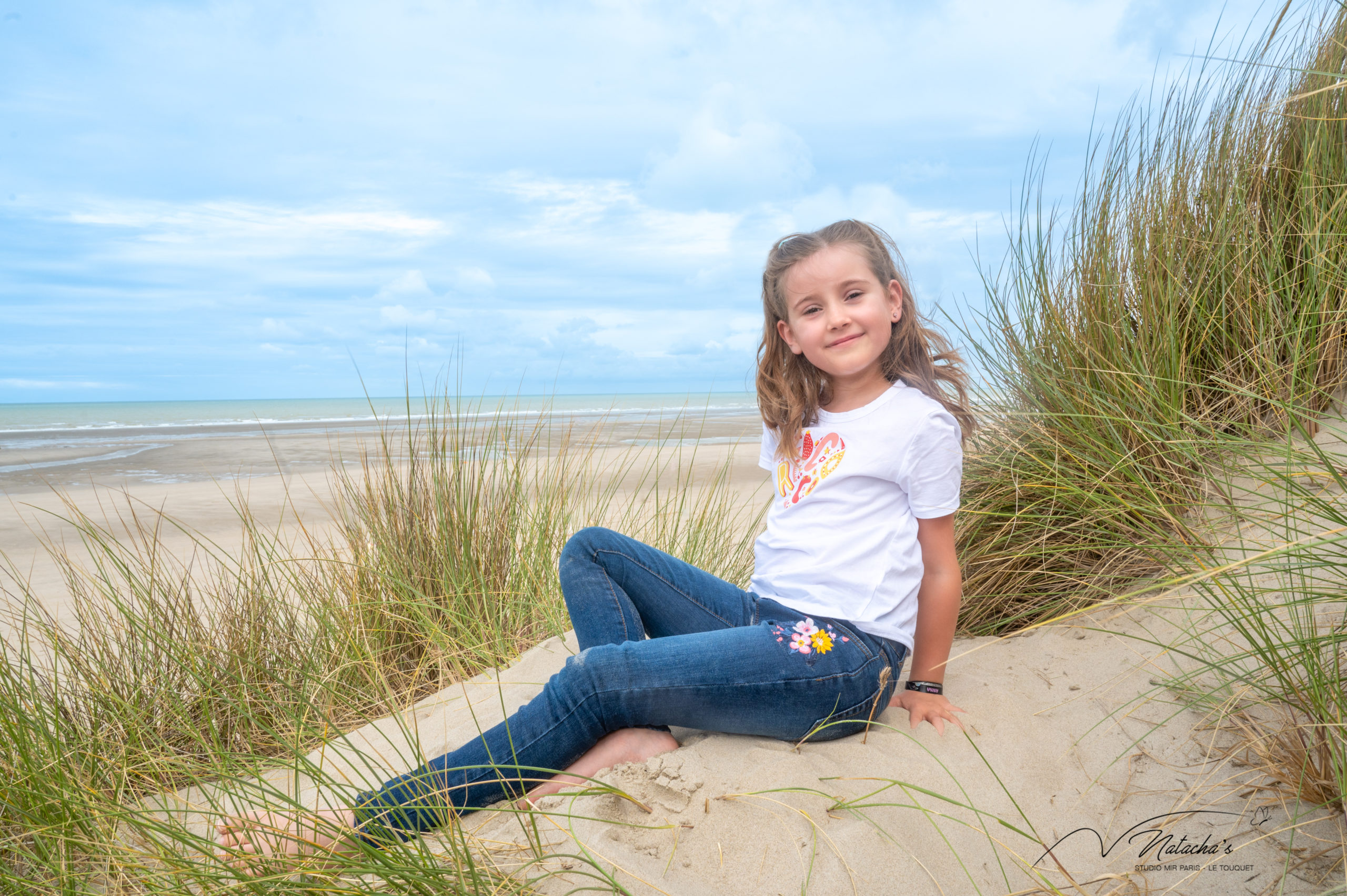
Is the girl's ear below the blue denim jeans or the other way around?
the other way around

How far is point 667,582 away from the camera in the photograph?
2.00 metres

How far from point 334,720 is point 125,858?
84cm

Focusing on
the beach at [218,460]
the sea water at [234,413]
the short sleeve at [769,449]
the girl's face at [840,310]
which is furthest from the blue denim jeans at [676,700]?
the sea water at [234,413]

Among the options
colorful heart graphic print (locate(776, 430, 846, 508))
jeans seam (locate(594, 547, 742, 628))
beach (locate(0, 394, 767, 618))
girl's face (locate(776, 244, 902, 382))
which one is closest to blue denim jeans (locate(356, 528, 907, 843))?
jeans seam (locate(594, 547, 742, 628))

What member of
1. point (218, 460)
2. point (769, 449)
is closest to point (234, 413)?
point (218, 460)

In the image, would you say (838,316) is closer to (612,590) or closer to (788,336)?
(788,336)

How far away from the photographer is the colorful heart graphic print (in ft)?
6.44

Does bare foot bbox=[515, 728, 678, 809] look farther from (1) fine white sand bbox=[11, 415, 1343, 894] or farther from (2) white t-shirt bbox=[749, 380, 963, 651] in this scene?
(2) white t-shirt bbox=[749, 380, 963, 651]

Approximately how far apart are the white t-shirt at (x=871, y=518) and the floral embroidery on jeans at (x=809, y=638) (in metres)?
0.05

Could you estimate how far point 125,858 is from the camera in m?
1.51

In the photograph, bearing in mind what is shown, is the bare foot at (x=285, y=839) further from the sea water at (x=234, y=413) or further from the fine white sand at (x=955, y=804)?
the sea water at (x=234, y=413)

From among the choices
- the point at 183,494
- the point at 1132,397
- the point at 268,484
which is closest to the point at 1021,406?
the point at 1132,397

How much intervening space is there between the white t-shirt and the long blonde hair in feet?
0.46

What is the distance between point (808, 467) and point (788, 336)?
1.21ft
